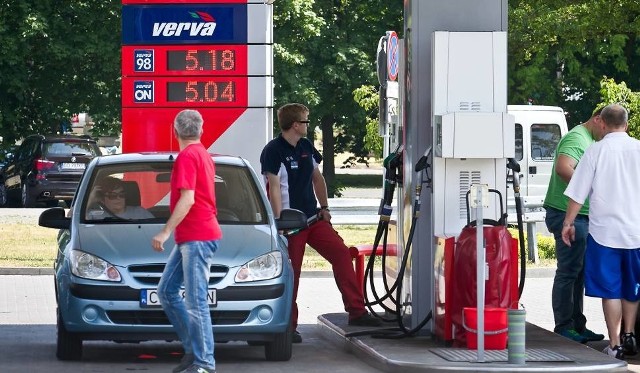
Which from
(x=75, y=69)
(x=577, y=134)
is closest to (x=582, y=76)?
(x=75, y=69)

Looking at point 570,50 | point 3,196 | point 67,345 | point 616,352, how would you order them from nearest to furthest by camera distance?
point 67,345
point 616,352
point 570,50
point 3,196

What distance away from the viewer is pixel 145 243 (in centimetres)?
1069

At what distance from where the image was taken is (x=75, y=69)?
4538cm

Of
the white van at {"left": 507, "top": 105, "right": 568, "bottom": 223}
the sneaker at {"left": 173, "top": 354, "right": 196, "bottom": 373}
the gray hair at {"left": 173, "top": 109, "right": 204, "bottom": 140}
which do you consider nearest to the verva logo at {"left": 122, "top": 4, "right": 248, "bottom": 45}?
Result: the gray hair at {"left": 173, "top": 109, "right": 204, "bottom": 140}

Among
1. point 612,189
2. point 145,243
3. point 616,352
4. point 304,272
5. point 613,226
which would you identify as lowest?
point 304,272

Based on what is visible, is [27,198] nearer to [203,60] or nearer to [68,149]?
[68,149]

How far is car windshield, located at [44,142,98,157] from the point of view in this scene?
117 ft

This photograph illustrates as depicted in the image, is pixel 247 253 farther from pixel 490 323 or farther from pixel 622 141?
pixel 622 141

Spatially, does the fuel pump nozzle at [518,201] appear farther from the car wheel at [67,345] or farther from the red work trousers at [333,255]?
the car wheel at [67,345]

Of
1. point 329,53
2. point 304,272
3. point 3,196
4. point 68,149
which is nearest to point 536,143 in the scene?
point 304,272

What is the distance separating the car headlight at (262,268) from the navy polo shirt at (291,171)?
181 centimetres

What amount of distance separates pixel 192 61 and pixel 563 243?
5.91 metres

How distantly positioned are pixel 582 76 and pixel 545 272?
25.5m

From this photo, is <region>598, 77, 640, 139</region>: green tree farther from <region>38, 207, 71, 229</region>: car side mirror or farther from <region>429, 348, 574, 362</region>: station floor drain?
<region>38, 207, 71, 229</region>: car side mirror
